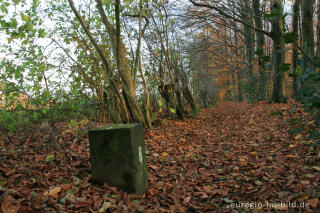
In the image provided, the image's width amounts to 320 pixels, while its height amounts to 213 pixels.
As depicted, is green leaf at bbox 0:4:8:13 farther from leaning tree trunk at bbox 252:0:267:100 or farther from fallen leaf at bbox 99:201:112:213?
leaning tree trunk at bbox 252:0:267:100

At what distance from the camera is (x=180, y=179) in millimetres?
3309

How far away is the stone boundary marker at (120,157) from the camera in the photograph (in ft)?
8.40

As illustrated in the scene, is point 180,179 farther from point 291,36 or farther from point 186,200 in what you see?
point 291,36

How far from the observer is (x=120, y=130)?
101 inches

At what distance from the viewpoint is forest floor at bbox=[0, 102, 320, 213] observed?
7.21 feet

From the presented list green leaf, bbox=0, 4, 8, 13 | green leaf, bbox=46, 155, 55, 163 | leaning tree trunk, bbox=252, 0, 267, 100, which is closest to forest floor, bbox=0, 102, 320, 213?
green leaf, bbox=46, 155, 55, 163

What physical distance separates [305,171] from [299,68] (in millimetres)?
1541

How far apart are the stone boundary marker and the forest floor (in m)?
0.13

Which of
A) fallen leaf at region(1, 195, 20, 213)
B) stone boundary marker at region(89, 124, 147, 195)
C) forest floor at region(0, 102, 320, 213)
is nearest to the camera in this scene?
fallen leaf at region(1, 195, 20, 213)

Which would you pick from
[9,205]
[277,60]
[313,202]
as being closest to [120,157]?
[9,205]

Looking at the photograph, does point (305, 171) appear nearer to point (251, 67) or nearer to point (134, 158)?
point (134, 158)

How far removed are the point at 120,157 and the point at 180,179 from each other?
123 cm

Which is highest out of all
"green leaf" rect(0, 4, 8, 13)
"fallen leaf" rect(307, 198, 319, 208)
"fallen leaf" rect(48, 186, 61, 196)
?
"green leaf" rect(0, 4, 8, 13)

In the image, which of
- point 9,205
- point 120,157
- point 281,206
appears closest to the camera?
point 9,205
